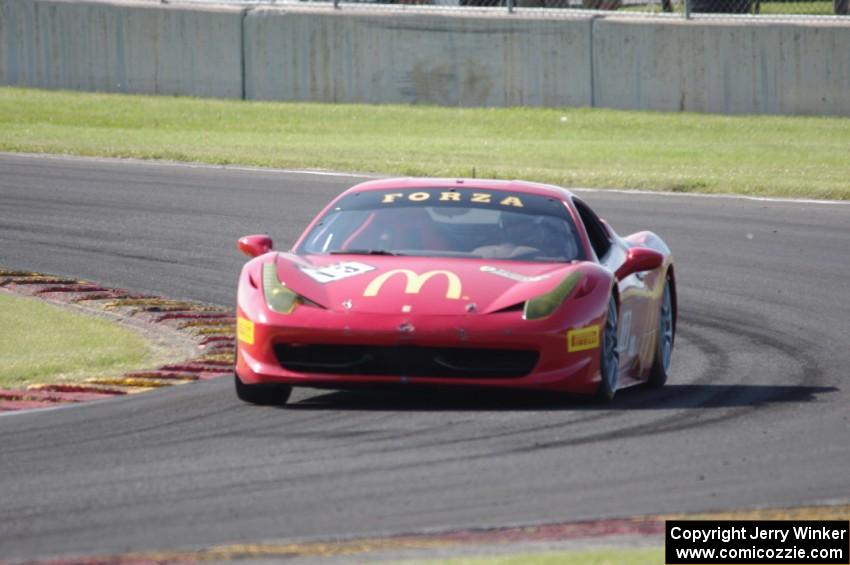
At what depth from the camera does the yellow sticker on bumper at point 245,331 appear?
27.7 feet

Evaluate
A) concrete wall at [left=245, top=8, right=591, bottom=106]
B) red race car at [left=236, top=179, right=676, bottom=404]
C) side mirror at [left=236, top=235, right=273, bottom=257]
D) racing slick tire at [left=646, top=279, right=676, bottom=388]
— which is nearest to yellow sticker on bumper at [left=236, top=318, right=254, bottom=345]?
red race car at [left=236, top=179, right=676, bottom=404]

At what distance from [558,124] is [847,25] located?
13.5ft

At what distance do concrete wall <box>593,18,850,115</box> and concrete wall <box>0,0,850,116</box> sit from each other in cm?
2

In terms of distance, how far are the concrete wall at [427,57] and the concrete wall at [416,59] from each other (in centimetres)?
2

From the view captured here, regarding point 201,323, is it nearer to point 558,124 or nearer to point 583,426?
point 583,426

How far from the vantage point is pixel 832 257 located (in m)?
14.6

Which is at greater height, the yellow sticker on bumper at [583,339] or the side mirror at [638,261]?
the side mirror at [638,261]

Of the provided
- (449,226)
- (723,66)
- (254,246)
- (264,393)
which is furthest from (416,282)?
(723,66)

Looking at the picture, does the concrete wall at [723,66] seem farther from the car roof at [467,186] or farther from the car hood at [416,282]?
the car hood at [416,282]

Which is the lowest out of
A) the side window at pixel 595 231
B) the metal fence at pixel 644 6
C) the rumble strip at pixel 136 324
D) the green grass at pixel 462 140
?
the green grass at pixel 462 140

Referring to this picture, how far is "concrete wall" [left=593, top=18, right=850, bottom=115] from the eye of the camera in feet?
76.3

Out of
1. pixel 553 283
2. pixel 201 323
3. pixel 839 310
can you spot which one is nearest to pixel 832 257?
pixel 839 310

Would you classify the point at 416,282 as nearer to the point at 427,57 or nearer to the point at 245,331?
the point at 245,331

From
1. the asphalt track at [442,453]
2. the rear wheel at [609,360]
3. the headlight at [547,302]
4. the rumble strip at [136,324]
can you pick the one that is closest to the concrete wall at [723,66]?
the asphalt track at [442,453]
